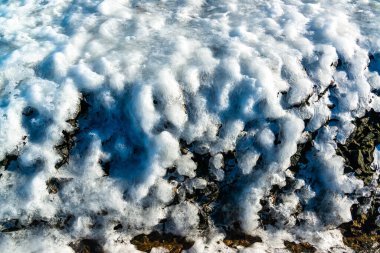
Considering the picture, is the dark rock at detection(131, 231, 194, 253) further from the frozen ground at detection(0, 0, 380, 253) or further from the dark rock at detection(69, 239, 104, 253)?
the dark rock at detection(69, 239, 104, 253)

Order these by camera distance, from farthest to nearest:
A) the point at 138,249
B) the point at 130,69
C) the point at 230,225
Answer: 1. the point at 130,69
2. the point at 230,225
3. the point at 138,249

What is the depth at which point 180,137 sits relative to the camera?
114 inches

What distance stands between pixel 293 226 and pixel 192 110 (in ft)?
3.55

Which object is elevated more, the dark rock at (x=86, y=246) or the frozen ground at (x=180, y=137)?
the frozen ground at (x=180, y=137)

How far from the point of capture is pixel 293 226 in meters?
2.95

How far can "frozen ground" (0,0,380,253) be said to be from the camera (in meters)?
2.72

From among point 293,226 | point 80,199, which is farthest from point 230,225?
point 80,199

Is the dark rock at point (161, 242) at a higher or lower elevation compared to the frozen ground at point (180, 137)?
lower

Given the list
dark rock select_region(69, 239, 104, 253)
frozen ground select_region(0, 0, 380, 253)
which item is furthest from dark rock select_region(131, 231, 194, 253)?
dark rock select_region(69, 239, 104, 253)

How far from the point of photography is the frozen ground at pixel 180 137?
2.72m

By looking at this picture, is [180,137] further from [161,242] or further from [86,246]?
[86,246]

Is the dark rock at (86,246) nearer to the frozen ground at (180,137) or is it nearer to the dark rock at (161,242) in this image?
the frozen ground at (180,137)

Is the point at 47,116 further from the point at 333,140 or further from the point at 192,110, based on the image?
the point at 333,140

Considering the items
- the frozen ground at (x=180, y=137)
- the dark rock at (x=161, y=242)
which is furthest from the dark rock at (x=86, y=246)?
the dark rock at (x=161, y=242)
